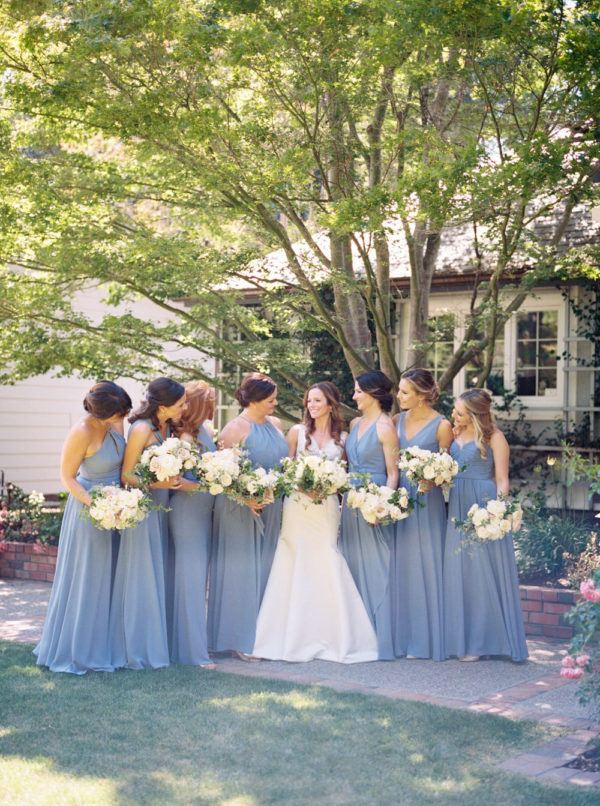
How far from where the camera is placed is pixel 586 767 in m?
5.09

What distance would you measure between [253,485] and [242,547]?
2.82 feet

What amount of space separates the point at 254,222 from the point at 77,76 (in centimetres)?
270

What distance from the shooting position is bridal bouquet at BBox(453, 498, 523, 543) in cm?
736

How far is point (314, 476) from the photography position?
749cm

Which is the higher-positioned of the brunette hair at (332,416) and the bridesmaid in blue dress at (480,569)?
the brunette hair at (332,416)

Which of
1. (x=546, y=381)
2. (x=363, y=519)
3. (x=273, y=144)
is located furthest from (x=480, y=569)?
(x=546, y=381)

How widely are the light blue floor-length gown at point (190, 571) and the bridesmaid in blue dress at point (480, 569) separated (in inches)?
74.5

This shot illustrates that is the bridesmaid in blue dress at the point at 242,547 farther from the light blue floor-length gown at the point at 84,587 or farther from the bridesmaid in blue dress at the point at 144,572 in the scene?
the light blue floor-length gown at the point at 84,587

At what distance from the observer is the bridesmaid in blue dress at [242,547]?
799cm

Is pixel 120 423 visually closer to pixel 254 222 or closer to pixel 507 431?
pixel 254 222

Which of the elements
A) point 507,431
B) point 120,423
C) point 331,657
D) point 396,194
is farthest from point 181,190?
point 507,431

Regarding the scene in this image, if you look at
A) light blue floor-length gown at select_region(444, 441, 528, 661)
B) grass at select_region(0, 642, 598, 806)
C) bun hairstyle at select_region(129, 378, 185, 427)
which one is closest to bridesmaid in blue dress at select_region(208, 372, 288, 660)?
bun hairstyle at select_region(129, 378, 185, 427)

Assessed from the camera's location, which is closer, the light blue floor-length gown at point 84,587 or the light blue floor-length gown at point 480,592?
the light blue floor-length gown at point 84,587

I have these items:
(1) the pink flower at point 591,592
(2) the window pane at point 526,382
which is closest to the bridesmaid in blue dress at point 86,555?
(1) the pink flower at point 591,592
